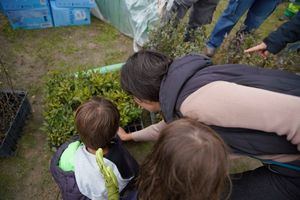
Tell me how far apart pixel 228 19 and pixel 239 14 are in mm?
137

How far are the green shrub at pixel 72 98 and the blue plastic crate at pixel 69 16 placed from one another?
1.48 m

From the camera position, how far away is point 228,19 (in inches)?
139

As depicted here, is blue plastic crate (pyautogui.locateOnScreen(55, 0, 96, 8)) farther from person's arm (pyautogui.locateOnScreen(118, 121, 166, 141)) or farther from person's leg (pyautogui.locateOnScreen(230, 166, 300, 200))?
person's leg (pyautogui.locateOnScreen(230, 166, 300, 200))

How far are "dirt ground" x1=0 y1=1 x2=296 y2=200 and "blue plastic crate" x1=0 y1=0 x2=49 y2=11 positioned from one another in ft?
1.22

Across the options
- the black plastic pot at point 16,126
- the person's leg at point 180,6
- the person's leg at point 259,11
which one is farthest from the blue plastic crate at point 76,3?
the person's leg at point 259,11

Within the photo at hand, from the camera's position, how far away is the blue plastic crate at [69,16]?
13.0 feet

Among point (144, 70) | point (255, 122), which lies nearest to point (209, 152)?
point (255, 122)

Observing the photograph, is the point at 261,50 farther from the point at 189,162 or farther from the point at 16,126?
the point at 16,126

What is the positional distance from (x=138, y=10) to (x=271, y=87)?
255cm

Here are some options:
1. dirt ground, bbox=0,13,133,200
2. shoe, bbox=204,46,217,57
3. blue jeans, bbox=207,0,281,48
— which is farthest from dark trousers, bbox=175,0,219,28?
dirt ground, bbox=0,13,133,200

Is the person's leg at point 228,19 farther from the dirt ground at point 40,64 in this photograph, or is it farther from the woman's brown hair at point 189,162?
the woman's brown hair at point 189,162

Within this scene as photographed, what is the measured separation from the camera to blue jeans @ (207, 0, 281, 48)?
340cm

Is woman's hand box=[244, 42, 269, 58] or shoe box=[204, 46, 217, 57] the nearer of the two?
woman's hand box=[244, 42, 269, 58]

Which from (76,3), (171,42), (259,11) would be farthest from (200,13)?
(76,3)
